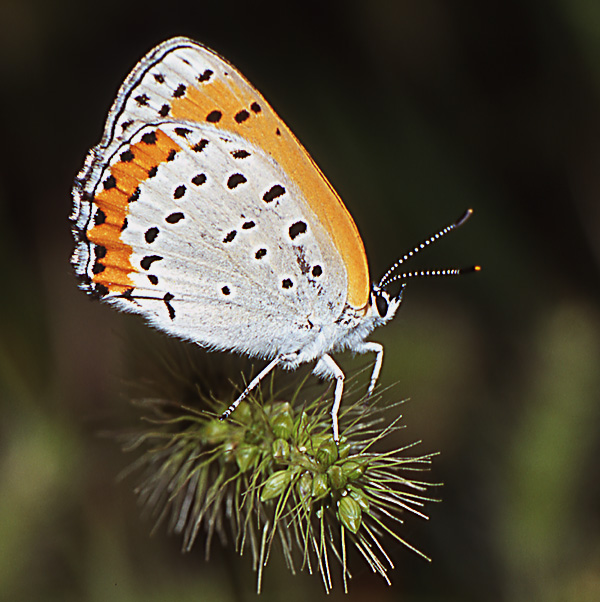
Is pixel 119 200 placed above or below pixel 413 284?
below

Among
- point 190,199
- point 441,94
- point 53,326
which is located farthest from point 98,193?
point 441,94

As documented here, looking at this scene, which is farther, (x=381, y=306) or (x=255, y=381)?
(x=381, y=306)

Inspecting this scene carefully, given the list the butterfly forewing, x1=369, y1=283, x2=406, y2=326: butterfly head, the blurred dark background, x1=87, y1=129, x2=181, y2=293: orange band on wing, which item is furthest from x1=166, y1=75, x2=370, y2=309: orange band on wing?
the blurred dark background

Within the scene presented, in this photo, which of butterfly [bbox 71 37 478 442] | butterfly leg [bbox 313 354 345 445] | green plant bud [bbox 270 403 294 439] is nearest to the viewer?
butterfly leg [bbox 313 354 345 445]

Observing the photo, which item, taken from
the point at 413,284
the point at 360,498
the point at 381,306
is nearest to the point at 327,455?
the point at 360,498

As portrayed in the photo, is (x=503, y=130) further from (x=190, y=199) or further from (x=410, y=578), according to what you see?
(x=410, y=578)

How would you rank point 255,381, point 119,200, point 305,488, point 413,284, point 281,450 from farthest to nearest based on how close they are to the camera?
point 413,284 < point 119,200 < point 255,381 < point 281,450 < point 305,488

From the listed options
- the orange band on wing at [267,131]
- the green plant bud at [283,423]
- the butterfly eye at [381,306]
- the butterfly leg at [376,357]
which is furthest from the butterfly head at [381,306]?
the green plant bud at [283,423]

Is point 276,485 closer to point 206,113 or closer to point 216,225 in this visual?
point 216,225

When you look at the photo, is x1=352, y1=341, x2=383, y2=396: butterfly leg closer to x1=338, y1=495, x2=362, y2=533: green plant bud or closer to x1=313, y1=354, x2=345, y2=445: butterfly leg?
x1=313, y1=354, x2=345, y2=445: butterfly leg
